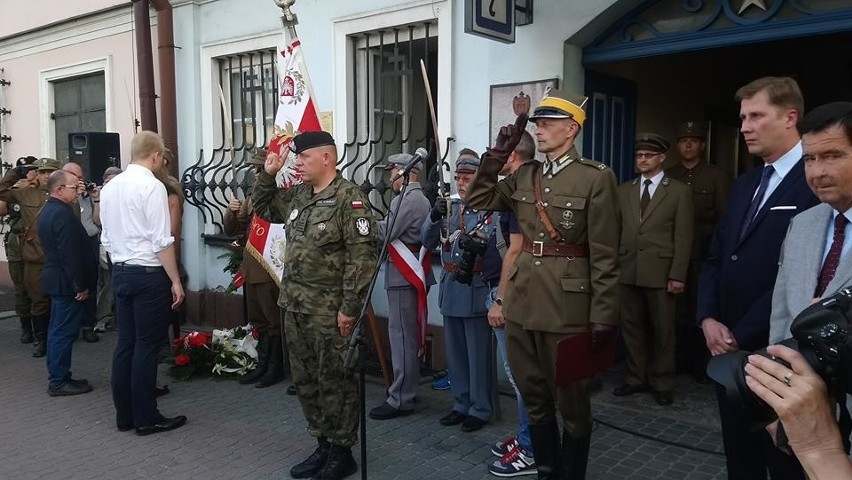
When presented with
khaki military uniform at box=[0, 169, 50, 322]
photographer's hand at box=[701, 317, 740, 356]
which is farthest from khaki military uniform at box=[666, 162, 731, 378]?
khaki military uniform at box=[0, 169, 50, 322]

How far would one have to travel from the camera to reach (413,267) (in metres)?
4.76

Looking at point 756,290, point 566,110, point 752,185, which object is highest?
point 566,110

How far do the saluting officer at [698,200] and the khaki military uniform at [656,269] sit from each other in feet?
1.40

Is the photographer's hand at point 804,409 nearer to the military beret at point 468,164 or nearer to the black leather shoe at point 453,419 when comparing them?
the military beret at point 468,164

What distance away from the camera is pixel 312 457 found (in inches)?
153

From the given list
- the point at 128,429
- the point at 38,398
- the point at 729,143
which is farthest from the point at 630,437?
the point at 729,143

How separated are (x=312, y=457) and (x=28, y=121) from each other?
28.5 ft

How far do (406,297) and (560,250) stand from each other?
5.86ft

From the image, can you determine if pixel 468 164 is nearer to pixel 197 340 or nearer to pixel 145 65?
pixel 197 340

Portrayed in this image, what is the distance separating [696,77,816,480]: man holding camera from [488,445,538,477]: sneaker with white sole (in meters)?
1.23

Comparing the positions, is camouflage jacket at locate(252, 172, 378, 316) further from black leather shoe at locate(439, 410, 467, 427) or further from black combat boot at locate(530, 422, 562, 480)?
black leather shoe at locate(439, 410, 467, 427)

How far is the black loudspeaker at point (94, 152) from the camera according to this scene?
7.80 meters

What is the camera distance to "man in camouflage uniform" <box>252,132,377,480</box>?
3.67 meters

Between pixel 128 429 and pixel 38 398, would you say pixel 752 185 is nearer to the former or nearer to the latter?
pixel 128 429
